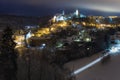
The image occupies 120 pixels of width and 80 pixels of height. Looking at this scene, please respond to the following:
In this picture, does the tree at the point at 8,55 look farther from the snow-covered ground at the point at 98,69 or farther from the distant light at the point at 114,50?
the distant light at the point at 114,50

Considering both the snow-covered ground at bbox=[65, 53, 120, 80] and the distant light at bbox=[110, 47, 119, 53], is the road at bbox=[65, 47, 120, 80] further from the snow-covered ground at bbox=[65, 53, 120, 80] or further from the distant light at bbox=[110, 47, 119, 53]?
the distant light at bbox=[110, 47, 119, 53]

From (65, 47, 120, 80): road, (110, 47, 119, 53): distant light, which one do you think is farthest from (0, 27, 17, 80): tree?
(110, 47, 119, 53): distant light

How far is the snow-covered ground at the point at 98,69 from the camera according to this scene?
9305 millimetres

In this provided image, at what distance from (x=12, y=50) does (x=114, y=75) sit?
3803 millimetres

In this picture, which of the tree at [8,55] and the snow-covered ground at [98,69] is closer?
the tree at [8,55]

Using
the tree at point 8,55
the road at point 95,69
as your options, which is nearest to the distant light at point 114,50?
the road at point 95,69

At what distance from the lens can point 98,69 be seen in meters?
10.2

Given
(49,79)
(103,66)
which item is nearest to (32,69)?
(49,79)

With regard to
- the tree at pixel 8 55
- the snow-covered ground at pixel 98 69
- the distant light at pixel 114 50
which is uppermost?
the tree at pixel 8 55

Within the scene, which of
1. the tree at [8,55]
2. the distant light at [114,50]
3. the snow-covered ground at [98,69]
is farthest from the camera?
the distant light at [114,50]

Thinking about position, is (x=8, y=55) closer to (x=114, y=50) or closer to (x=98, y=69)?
(x=98, y=69)

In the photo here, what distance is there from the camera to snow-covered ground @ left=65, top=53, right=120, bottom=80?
9305 mm

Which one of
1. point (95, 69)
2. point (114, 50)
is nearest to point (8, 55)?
A: point (95, 69)

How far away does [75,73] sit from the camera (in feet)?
31.1
